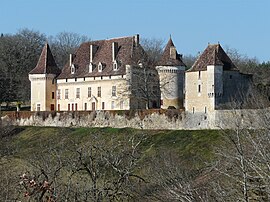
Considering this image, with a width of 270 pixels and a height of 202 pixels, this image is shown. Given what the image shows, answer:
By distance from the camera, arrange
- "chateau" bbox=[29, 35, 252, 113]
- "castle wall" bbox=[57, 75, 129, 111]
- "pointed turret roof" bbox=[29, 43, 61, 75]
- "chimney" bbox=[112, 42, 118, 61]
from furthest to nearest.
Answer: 1. "pointed turret roof" bbox=[29, 43, 61, 75]
2. "chimney" bbox=[112, 42, 118, 61]
3. "castle wall" bbox=[57, 75, 129, 111]
4. "chateau" bbox=[29, 35, 252, 113]

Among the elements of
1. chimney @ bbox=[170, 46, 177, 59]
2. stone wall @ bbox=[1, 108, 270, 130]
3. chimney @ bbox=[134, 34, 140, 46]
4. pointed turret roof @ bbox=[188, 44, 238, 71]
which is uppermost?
chimney @ bbox=[134, 34, 140, 46]

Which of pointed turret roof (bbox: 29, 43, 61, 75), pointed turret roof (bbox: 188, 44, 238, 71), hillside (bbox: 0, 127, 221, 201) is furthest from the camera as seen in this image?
pointed turret roof (bbox: 29, 43, 61, 75)

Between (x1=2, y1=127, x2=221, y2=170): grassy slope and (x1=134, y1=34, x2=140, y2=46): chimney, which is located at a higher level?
(x1=134, y1=34, x2=140, y2=46): chimney

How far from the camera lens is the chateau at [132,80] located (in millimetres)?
42156

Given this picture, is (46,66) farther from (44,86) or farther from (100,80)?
(100,80)

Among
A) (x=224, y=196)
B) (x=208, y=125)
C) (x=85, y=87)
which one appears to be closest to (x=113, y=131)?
(x=208, y=125)

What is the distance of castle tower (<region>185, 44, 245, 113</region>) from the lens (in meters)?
41.6

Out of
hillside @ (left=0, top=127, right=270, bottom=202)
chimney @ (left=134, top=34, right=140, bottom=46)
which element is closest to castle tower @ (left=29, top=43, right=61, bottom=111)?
hillside @ (left=0, top=127, right=270, bottom=202)

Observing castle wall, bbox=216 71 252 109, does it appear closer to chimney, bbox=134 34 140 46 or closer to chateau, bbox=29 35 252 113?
chateau, bbox=29 35 252 113

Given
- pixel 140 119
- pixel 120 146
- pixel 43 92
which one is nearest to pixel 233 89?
pixel 140 119

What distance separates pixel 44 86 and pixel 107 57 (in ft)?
22.6

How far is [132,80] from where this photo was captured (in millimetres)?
51312

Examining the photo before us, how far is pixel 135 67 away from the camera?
169ft

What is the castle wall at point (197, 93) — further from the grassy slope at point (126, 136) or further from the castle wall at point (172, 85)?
the castle wall at point (172, 85)
